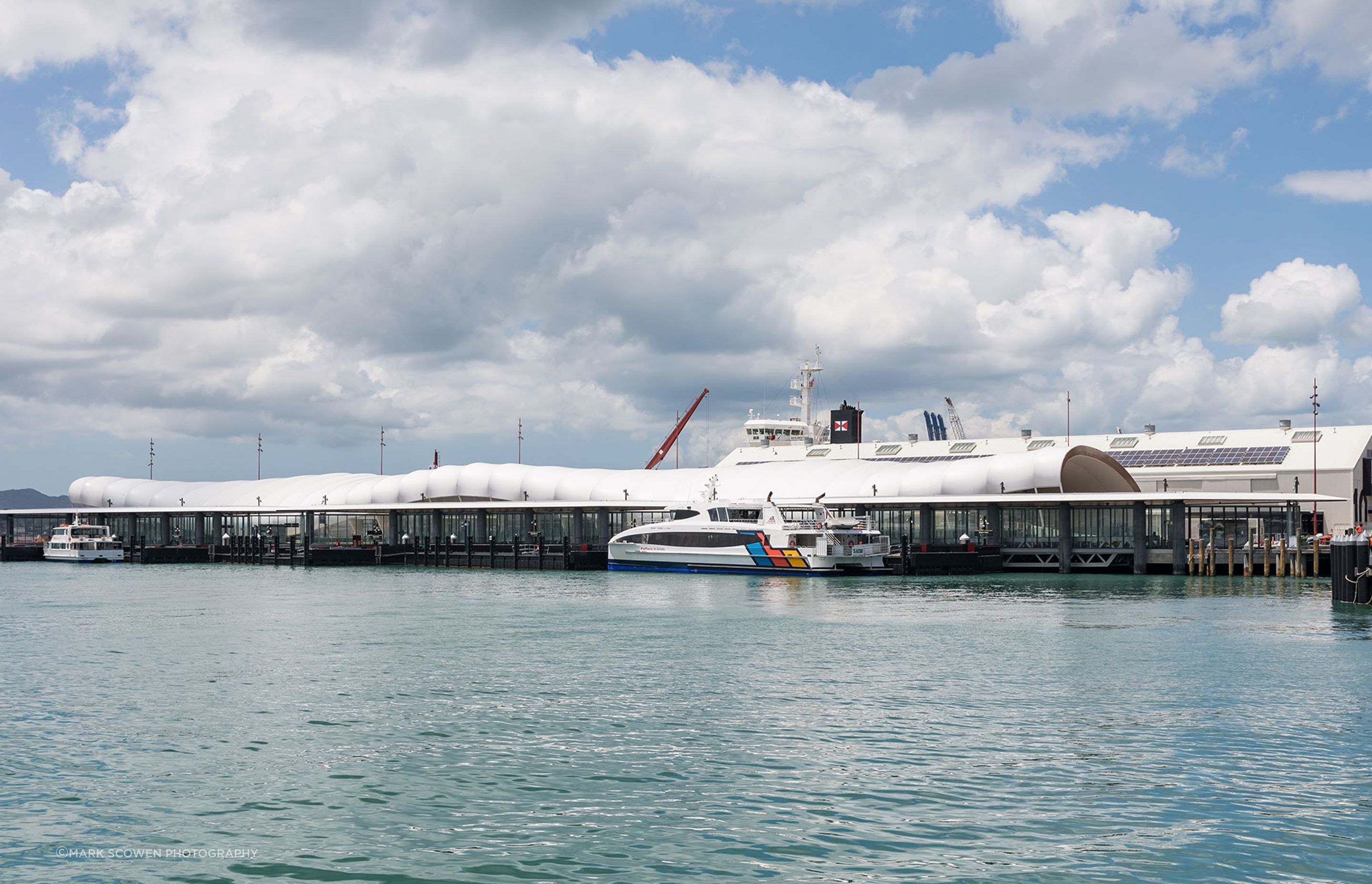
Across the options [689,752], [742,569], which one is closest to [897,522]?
[742,569]

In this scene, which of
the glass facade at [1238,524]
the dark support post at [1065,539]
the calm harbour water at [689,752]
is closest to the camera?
the calm harbour water at [689,752]

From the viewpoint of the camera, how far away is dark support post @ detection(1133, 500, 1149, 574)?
88.9 m

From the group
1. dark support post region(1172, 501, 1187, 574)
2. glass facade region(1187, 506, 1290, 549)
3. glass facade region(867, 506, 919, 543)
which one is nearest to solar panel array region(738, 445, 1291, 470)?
glass facade region(867, 506, 919, 543)

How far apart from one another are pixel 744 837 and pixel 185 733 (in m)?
14.3

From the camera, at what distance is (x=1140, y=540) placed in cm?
8975

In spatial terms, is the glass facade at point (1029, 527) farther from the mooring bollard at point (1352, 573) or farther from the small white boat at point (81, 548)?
the small white boat at point (81, 548)

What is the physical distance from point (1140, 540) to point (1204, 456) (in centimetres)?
3858

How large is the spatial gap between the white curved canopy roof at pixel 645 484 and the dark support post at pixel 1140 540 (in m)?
6.88

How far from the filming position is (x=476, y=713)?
29.1m

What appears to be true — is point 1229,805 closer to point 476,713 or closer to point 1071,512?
point 476,713

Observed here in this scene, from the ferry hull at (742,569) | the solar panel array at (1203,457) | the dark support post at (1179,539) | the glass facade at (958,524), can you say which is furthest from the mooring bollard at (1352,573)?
the solar panel array at (1203,457)

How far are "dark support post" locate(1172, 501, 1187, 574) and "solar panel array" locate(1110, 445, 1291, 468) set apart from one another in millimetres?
29307

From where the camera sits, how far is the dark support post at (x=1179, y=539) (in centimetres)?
8712

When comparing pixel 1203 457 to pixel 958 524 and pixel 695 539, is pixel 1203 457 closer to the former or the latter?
pixel 958 524
